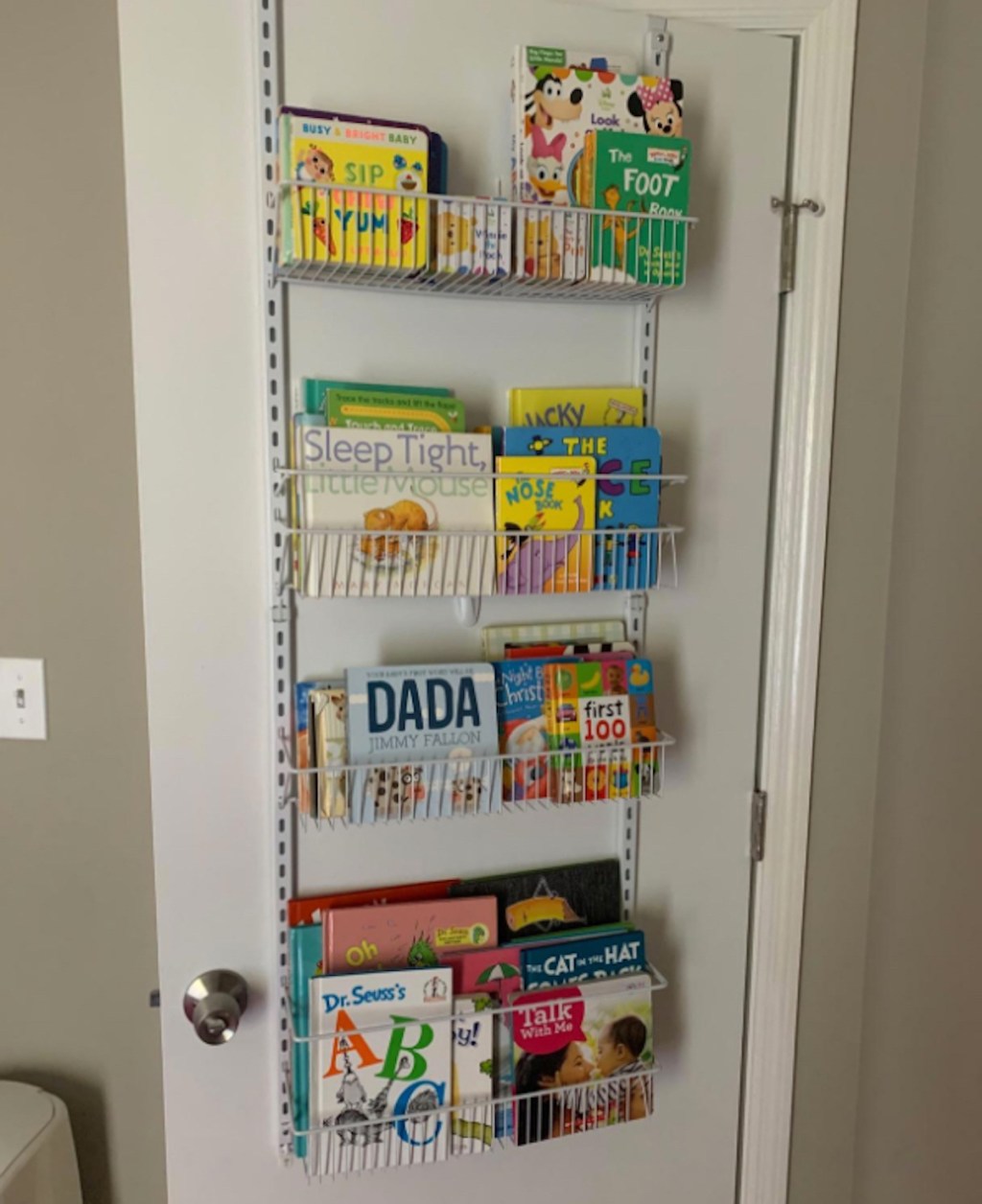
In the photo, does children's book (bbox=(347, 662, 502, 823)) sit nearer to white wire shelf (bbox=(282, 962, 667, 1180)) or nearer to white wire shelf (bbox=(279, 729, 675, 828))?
white wire shelf (bbox=(279, 729, 675, 828))

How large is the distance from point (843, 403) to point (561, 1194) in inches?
44.3

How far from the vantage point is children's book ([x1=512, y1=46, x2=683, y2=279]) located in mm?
1022

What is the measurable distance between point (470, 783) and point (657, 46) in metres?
0.90

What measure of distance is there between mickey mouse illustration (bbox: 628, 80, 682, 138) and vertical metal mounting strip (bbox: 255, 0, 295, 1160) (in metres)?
0.39

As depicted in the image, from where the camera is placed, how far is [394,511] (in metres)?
1.02

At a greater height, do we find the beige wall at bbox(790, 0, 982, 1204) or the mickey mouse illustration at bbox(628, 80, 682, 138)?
the mickey mouse illustration at bbox(628, 80, 682, 138)

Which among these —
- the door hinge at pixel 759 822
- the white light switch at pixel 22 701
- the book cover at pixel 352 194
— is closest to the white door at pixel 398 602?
the door hinge at pixel 759 822

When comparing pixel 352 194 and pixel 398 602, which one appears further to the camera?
pixel 398 602

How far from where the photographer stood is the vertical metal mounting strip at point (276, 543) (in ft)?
3.33

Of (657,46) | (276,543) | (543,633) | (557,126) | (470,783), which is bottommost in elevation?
(470,783)

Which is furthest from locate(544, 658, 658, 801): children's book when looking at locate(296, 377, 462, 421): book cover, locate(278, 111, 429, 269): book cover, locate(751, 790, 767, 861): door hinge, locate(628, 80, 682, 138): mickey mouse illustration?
locate(628, 80, 682, 138): mickey mouse illustration

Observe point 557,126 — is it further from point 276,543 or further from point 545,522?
point 276,543

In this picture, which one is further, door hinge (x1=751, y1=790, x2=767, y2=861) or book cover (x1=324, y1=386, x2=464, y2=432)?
door hinge (x1=751, y1=790, x2=767, y2=861)

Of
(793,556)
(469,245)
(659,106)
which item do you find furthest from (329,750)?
(659,106)
